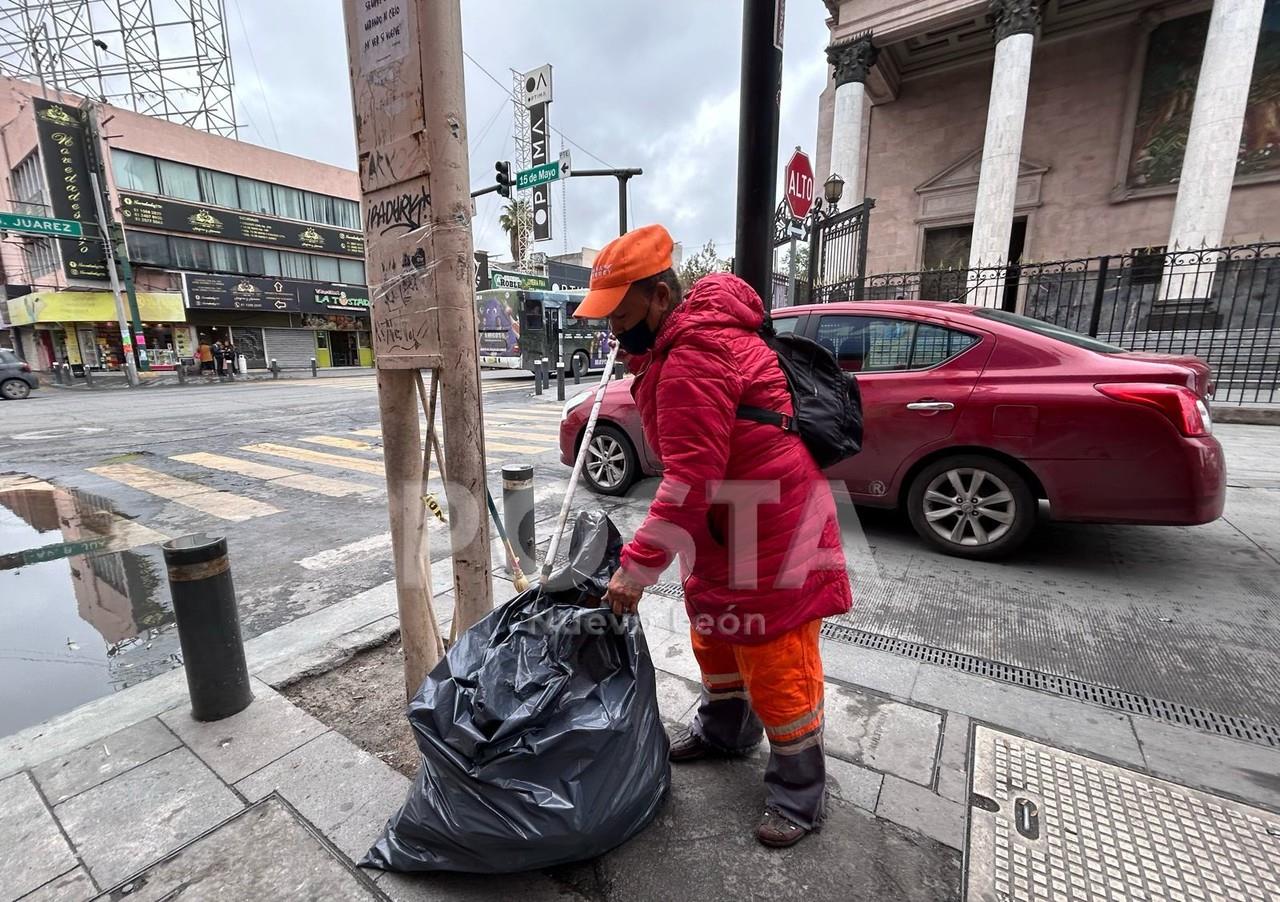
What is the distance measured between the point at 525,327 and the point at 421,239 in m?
18.6

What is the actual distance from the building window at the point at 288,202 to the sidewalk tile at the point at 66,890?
3890cm

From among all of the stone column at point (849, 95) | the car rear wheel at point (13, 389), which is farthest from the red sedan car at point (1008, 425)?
the car rear wheel at point (13, 389)

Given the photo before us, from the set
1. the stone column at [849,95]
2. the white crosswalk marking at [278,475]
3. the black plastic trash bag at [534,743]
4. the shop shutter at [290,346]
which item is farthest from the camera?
the shop shutter at [290,346]

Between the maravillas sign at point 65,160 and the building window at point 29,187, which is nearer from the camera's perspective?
the maravillas sign at point 65,160

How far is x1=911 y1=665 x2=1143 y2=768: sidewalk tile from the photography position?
7.50ft

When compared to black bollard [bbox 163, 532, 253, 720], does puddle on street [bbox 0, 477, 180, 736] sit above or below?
below

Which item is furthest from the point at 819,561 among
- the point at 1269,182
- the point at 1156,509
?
the point at 1269,182

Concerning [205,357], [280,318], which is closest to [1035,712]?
[205,357]

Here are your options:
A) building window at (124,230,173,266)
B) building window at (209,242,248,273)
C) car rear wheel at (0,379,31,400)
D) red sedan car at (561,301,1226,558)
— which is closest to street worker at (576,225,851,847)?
red sedan car at (561,301,1226,558)

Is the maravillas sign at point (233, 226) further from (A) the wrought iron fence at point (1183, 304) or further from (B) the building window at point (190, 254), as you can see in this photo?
(A) the wrought iron fence at point (1183, 304)

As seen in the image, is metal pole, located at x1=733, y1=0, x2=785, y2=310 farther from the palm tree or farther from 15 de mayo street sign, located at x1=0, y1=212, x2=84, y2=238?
the palm tree

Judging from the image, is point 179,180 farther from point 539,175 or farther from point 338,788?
point 338,788

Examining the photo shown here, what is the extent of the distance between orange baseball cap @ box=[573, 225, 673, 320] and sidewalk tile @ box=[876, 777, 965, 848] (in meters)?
1.84

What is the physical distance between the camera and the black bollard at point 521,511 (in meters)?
3.84
